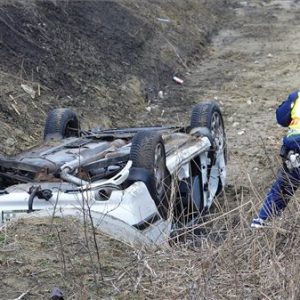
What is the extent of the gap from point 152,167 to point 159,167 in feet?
0.71

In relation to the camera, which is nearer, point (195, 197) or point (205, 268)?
point (205, 268)

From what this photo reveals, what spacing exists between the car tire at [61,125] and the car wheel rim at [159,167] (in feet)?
5.44

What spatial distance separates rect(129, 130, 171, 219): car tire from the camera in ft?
20.8

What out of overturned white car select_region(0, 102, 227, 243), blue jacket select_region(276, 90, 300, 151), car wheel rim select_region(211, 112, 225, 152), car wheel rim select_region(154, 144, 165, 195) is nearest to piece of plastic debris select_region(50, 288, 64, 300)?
overturned white car select_region(0, 102, 227, 243)

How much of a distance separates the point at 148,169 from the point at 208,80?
9.80m

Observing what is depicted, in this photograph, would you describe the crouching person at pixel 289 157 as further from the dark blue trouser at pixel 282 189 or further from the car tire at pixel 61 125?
the car tire at pixel 61 125

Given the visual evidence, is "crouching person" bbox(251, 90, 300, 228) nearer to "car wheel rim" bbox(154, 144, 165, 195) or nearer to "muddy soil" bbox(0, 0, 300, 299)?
"muddy soil" bbox(0, 0, 300, 299)

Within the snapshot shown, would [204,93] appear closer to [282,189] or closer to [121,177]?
[282,189]

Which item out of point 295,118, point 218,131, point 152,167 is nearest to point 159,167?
point 152,167

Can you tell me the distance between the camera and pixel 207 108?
8.43 m

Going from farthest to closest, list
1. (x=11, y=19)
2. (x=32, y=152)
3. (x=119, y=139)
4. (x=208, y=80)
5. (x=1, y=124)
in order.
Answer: (x=208, y=80), (x=11, y=19), (x=1, y=124), (x=119, y=139), (x=32, y=152)

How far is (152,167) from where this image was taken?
21.2ft

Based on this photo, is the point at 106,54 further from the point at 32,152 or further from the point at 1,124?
the point at 32,152

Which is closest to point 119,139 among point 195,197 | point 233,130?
point 195,197
